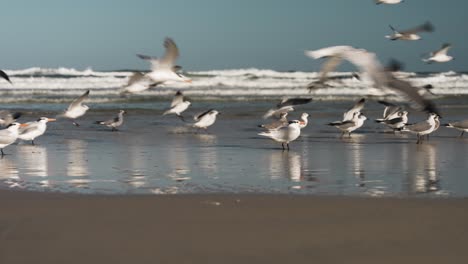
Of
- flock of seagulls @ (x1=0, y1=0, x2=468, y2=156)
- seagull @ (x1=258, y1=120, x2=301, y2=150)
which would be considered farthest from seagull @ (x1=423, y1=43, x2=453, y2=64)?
seagull @ (x1=258, y1=120, x2=301, y2=150)

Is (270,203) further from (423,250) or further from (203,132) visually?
(203,132)

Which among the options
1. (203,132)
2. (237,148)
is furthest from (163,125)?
(237,148)

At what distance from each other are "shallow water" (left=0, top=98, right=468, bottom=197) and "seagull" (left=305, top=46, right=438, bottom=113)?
1026mm

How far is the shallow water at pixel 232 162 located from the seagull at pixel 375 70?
1026 millimetres

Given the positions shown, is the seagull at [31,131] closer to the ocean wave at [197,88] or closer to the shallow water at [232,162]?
the shallow water at [232,162]

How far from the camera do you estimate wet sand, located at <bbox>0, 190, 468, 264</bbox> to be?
5.75 metres

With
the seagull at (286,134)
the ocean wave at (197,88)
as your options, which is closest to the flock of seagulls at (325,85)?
the seagull at (286,134)

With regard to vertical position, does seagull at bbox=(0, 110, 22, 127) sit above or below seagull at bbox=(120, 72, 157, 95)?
below

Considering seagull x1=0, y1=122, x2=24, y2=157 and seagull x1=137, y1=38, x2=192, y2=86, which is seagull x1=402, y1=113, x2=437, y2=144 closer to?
seagull x1=137, y1=38, x2=192, y2=86

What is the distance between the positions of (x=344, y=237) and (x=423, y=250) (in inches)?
23.9

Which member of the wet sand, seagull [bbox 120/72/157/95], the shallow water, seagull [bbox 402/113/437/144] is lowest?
the wet sand

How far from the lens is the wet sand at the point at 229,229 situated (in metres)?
5.75

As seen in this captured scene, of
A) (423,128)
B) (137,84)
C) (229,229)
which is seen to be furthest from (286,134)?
(229,229)

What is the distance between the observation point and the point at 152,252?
19.1 feet
